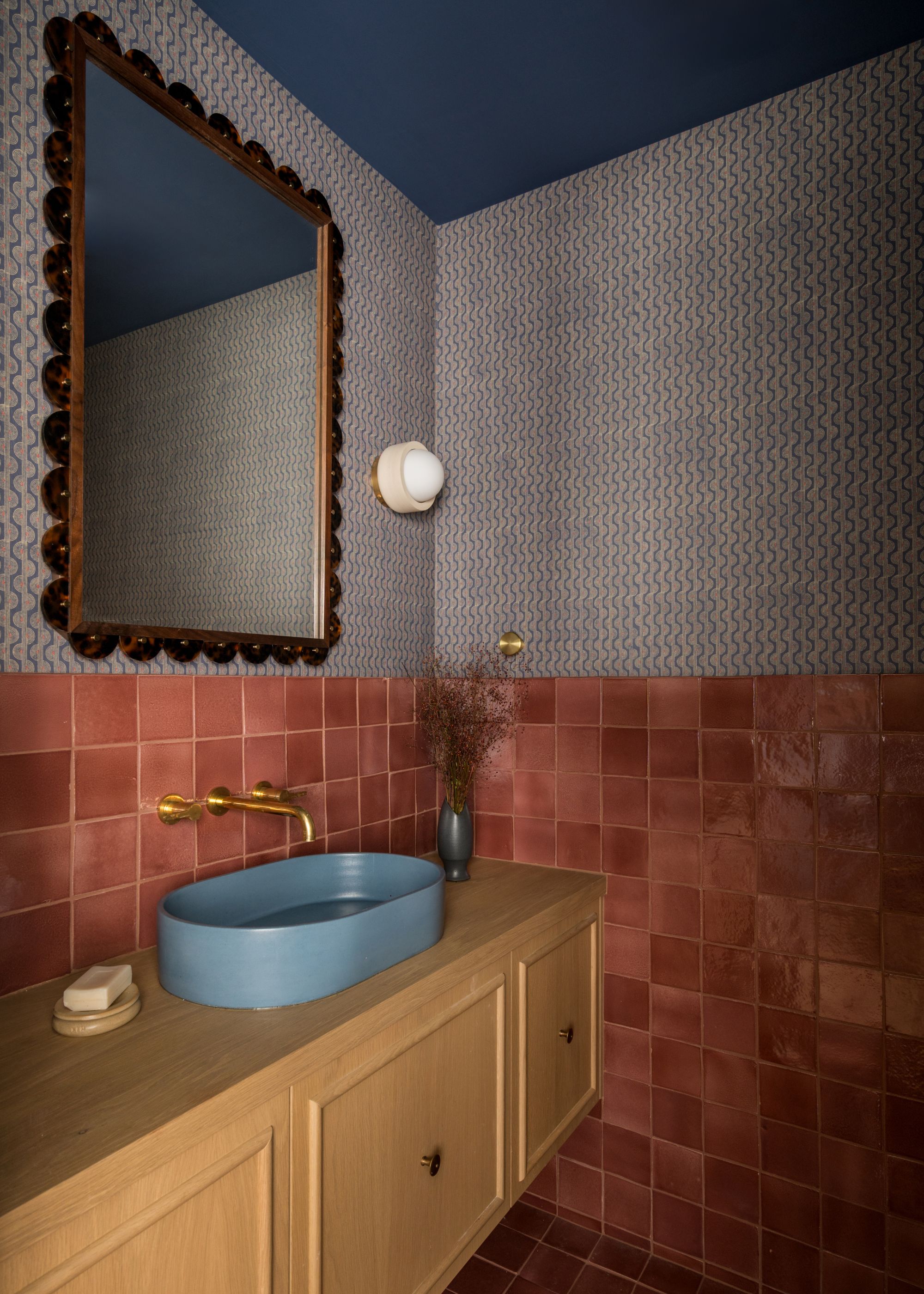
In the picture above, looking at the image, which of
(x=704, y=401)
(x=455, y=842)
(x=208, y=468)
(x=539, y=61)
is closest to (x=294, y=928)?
(x=455, y=842)

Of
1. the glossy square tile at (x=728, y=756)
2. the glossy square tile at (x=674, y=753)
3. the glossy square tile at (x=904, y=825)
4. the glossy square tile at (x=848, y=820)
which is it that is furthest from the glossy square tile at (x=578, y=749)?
the glossy square tile at (x=904, y=825)

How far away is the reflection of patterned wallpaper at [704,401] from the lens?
1569mm

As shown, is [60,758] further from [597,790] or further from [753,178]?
[753,178]

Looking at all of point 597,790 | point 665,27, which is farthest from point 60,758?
point 665,27

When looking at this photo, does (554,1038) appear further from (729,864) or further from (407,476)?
(407,476)

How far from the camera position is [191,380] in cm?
141

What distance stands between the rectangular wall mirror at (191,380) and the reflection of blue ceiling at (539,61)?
0.73 ft

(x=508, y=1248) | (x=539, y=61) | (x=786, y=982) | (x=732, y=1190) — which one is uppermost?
(x=539, y=61)

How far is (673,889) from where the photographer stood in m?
1.73

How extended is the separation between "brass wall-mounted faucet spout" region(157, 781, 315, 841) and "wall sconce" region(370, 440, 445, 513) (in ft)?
2.69

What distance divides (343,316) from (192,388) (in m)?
0.54

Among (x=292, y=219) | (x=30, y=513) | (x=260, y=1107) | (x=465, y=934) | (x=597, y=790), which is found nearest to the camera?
(x=260, y=1107)

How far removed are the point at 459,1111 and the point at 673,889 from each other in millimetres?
723

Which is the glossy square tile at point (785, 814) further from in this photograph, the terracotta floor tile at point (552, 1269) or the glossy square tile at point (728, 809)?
the terracotta floor tile at point (552, 1269)
